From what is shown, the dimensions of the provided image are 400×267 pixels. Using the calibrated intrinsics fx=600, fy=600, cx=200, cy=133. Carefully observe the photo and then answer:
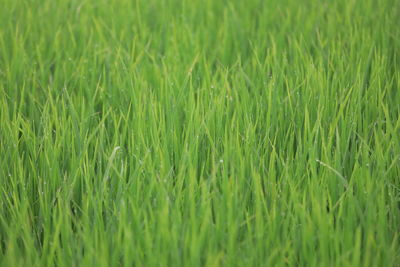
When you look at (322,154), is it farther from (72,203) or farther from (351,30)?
(351,30)

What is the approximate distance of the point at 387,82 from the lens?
2105 mm

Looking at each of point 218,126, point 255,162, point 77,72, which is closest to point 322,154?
point 255,162

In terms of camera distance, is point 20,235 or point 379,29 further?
point 379,29

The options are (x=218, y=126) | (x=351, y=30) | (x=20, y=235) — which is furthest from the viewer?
(x=351, y=30)

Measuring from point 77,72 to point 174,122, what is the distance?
62 centimetres

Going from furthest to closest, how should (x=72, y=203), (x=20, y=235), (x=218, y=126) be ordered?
(x=218, y=126)
(x=72, y=203)
(x=20, y=235)

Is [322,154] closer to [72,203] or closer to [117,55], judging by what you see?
[72,203]

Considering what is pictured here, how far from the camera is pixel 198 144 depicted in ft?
6.04

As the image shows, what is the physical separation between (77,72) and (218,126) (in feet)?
2.40

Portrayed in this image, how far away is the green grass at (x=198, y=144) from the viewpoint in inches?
57.3

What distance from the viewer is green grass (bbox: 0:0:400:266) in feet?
4.77

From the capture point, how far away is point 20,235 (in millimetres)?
1552

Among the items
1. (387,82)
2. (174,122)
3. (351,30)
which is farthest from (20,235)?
(351,30)

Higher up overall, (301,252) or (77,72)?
(77,72)
